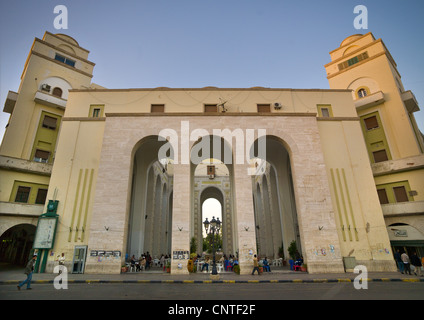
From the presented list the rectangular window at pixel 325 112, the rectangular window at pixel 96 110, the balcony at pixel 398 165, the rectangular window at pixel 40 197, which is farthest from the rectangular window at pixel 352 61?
the rectangular window at pixel 40 197

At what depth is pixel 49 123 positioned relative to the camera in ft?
65.7

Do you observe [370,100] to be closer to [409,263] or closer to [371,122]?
[371,122]

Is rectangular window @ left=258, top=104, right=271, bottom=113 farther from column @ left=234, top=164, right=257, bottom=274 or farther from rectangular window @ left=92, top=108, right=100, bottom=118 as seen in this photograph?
rectangular window @ left=92, top=108, right=100, bottom=118

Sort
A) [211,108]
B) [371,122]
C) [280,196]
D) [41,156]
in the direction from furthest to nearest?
1. [371,122]
2. [280,196]
3. [41,156]
4. [211,108]

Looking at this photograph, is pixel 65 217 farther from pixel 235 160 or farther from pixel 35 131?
pixel 235 160

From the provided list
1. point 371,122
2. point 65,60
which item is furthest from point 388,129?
point 65,60

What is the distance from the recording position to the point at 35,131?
1906 cm

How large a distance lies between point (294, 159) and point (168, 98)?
11.0m

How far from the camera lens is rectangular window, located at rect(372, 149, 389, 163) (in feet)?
64.2

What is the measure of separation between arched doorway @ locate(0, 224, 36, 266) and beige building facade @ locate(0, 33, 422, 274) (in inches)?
237

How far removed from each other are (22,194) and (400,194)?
94.9 ft

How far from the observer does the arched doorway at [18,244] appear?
20761mm

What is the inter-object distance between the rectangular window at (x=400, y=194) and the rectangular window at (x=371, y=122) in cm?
599
